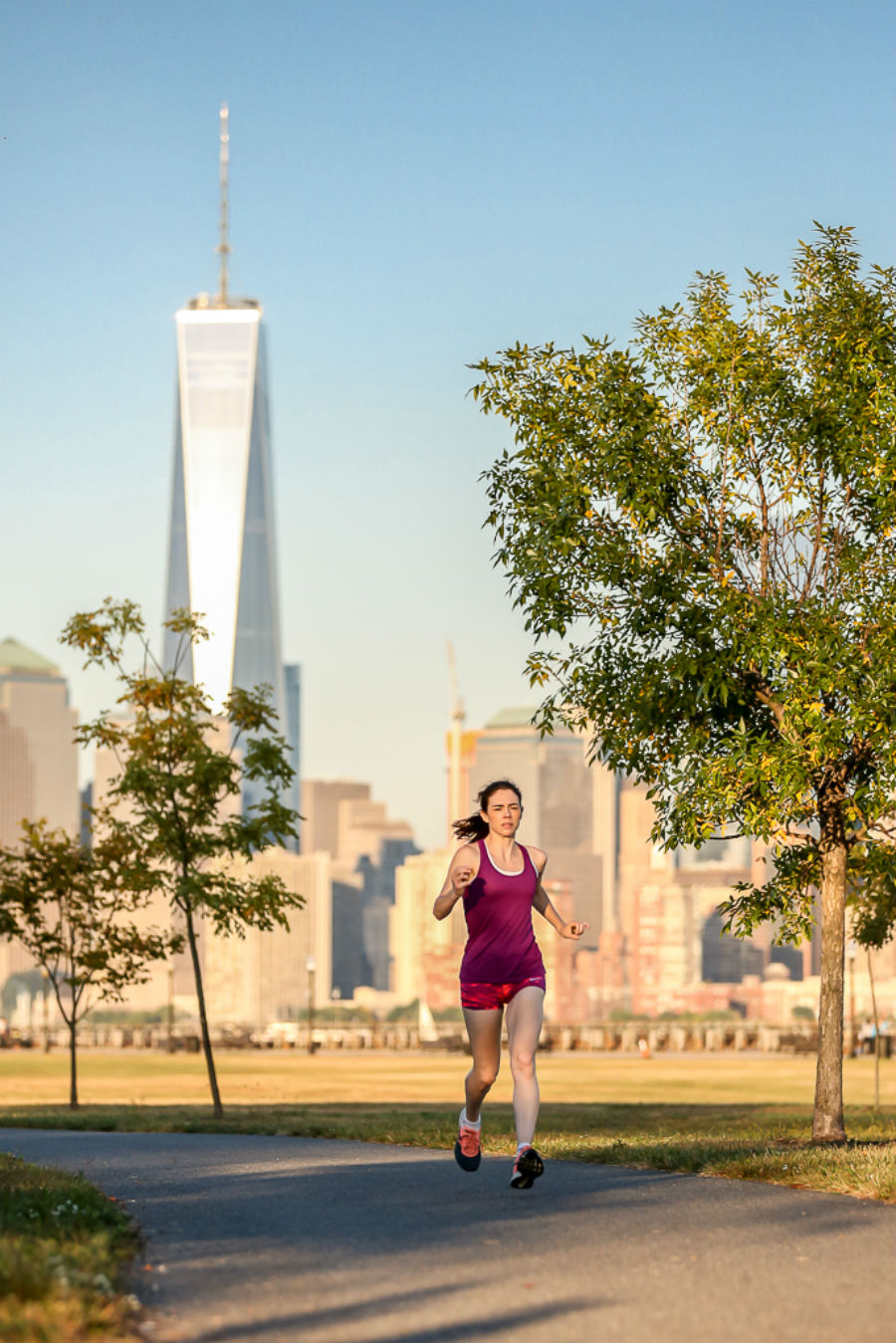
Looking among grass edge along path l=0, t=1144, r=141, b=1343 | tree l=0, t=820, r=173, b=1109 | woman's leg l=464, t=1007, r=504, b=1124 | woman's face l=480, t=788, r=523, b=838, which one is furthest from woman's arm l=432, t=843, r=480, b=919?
tree l=0, t=820, r=173, b=1109

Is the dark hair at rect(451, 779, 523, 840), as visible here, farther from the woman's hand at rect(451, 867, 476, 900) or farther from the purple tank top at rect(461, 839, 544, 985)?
the woman's hand at rect(451, 867, 476, 900)

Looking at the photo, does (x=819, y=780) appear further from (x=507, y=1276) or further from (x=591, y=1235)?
(x=507, y=1276)

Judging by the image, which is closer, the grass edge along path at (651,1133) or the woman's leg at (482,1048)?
the woman's leg at (482,1048)

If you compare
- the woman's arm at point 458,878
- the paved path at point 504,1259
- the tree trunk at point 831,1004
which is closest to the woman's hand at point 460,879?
the woman's arm at point 458,878

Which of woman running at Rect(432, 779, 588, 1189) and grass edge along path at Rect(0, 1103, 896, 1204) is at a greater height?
woman running at Rect(432, 779, 588, 1189)

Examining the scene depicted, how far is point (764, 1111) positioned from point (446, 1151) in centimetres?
1952

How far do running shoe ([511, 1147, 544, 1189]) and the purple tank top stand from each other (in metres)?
0.89

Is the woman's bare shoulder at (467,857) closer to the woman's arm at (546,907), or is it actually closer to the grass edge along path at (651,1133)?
the woman's arm at (546,907)

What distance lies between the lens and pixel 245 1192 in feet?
31.7

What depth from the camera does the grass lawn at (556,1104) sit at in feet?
40.4

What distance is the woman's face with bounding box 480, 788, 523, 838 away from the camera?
971 cm

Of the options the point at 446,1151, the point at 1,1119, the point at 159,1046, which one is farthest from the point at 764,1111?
the point at 159,1046

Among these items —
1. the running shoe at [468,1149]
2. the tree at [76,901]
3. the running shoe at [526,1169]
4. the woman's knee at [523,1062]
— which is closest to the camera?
the running shoe at [526,1169]

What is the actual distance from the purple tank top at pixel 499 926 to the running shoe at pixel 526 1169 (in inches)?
35.1
